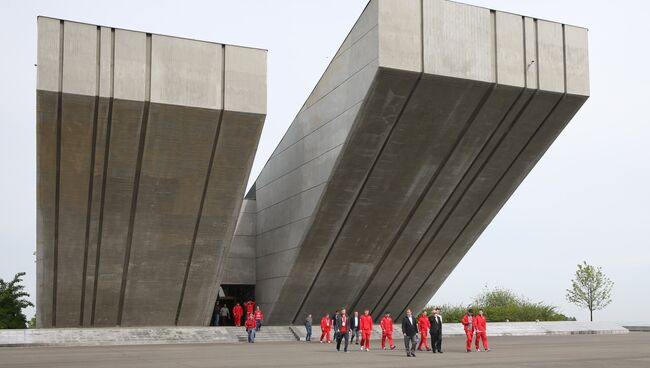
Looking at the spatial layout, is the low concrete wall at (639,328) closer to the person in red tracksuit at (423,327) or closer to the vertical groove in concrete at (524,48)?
the vertical groove in concrete at (524,48)

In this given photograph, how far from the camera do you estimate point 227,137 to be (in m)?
23.5

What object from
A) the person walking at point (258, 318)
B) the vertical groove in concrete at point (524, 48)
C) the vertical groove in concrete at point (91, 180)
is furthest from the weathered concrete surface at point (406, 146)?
the vertical groove in concrete at point (91, 180)

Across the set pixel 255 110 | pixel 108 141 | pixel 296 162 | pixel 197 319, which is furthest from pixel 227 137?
pixel 197 319

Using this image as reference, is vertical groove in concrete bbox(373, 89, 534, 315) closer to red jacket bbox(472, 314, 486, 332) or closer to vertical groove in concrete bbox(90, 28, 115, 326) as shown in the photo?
red jacket bbox(472, 314, 486, 332)

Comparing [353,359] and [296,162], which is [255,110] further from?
[353,359]

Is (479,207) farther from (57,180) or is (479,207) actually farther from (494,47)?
(57,180)

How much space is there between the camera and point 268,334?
26750 mm

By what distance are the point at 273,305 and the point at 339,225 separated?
16.1 ft

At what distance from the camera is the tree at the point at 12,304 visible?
3396cm

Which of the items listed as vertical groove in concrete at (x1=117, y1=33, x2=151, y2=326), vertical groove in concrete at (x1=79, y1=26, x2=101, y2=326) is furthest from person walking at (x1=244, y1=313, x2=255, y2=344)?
vertical groove in concrete at (x1=79, y1=26, x2=101, y2=326)

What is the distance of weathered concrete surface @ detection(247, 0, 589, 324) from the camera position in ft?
75.9

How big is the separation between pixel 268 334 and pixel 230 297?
23.3 feet


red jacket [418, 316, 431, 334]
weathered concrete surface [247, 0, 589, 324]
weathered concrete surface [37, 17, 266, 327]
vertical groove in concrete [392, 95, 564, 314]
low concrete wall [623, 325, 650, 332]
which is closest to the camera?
red jacket [418, 316, 431, 334]

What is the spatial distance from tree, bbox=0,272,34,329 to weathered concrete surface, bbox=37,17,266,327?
843cm
